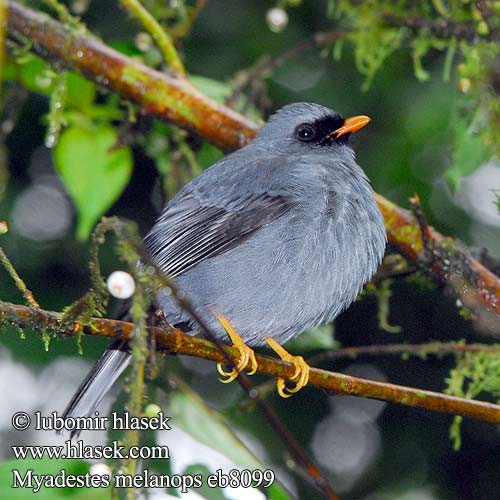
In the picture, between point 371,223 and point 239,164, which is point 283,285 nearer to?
point 371,223

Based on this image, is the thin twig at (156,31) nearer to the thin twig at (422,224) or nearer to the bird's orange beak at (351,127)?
the bird's orange beak at (351,127)

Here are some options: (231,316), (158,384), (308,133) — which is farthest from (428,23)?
(158,384)

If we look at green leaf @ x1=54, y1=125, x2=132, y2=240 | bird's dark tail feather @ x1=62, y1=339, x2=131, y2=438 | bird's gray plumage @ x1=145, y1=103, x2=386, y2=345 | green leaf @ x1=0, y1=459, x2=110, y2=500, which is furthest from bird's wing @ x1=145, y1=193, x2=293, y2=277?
green leaf @ x1=0, y1=459, x2=110, y2=500

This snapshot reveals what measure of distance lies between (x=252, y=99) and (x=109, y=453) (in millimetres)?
2979

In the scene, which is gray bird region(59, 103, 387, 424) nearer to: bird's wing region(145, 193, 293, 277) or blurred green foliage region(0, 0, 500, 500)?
bird's wing region(145, 193, 293, 277)

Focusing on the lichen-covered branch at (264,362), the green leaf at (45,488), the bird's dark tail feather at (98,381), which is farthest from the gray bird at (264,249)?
the green leaf at (45,488)

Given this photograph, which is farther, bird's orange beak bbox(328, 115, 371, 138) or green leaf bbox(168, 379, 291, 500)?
bird's orange beak bbox(328, 115, 371, 138)

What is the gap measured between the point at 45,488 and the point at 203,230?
194 centimetres

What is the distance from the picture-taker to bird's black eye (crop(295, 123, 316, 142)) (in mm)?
5238

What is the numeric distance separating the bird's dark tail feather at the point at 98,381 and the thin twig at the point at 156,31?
186cm

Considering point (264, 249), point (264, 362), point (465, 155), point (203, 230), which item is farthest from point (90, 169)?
point (465, 155)

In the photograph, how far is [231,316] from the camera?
4383 millimetres

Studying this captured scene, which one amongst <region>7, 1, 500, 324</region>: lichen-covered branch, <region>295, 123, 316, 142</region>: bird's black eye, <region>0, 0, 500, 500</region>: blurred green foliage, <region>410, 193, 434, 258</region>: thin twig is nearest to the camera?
<region>410, 193, 434, 258</region>: thin twig

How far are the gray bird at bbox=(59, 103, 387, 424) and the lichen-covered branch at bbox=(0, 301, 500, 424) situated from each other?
0.36 metres
